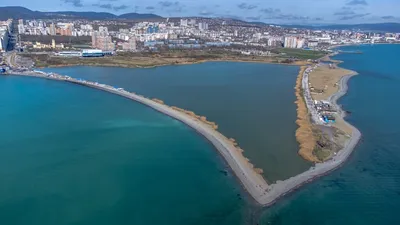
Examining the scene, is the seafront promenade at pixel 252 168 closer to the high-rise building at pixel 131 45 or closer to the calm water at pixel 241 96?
the calm water at pixel 241 96

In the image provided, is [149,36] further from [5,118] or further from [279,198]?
[279,198]

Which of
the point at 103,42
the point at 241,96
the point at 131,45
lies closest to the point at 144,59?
the point at 103,42

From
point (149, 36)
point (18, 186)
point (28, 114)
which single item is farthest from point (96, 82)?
point (149, 36)

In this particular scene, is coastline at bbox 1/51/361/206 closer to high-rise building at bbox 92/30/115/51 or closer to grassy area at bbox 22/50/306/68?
grassy area at bbox 22/50/306/68

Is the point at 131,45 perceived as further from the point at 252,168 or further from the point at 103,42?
the point at 252,168

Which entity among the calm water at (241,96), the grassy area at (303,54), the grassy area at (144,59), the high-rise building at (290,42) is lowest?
the calm water at (241,96)

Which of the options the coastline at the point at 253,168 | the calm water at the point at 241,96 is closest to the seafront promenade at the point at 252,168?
the coastline at the point at 253,168
